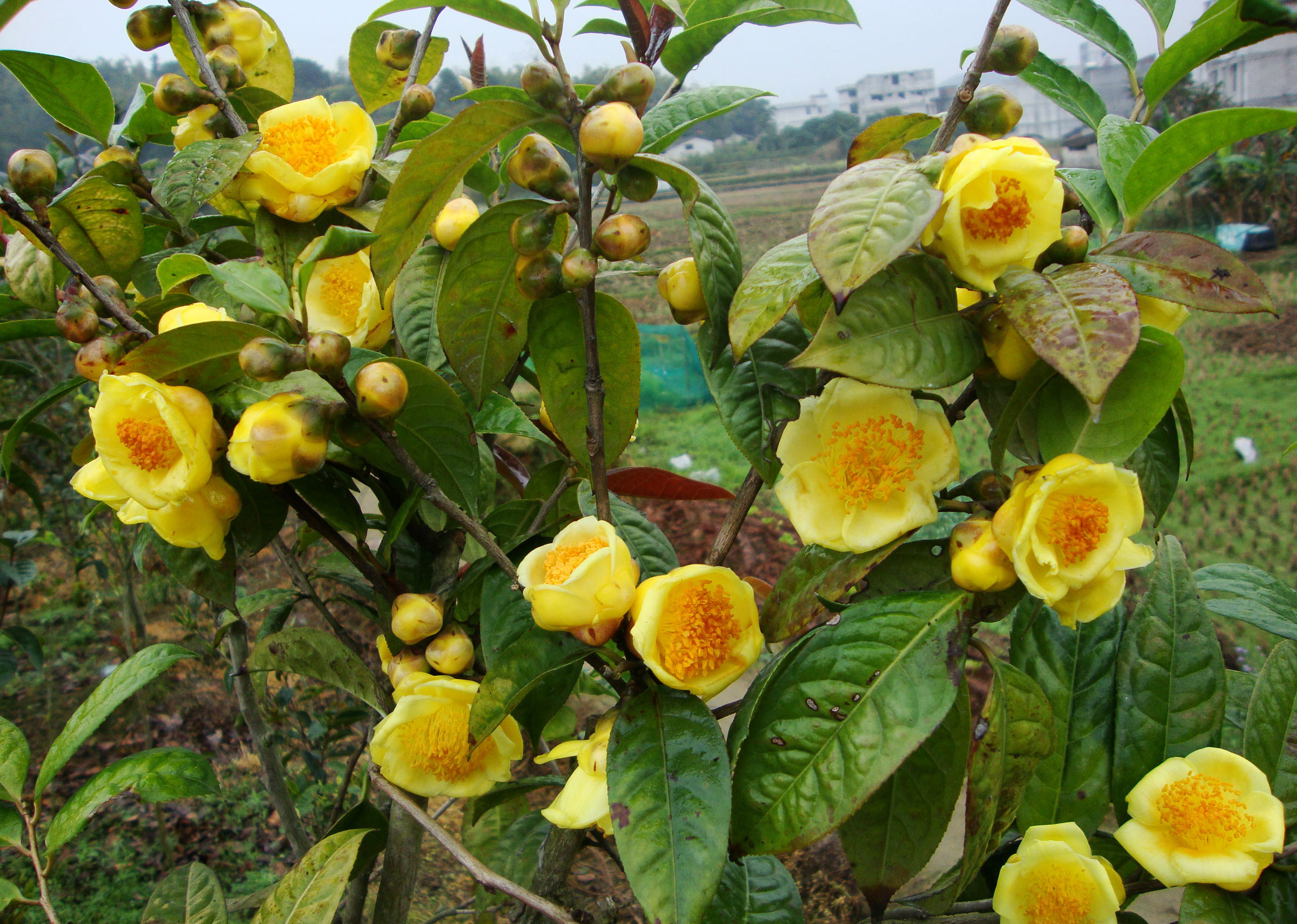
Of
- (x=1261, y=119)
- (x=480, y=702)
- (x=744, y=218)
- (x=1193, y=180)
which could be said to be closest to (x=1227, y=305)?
(x=1261, y=119)

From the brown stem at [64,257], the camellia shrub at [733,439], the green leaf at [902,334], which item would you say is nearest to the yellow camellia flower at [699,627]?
the camellia shrub at [733,439]

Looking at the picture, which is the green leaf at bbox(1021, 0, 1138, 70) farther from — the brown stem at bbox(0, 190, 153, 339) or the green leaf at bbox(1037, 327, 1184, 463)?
the brown stem at bbox(0, 190, 153, 339)

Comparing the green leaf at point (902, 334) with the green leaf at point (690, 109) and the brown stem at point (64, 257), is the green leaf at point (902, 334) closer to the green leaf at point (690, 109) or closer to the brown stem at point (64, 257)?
the green leaf at point (690, 109)

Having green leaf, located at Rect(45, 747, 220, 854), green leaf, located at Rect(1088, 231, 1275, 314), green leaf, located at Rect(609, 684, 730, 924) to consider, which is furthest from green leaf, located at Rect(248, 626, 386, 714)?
green leaf, located at Rect(1088, 231, 1275, 314)

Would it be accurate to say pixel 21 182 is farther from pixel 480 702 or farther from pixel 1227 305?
pixel 1227 305

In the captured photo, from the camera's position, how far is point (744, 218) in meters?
2.25

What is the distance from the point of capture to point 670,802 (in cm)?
35

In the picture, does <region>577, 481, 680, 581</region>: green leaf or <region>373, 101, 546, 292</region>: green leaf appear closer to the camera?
<region>373, 101, 546, 292</region>: green leaf

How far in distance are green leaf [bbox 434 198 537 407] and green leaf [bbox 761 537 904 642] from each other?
17 cm

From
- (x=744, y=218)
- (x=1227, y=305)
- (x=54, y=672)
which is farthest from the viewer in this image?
(x=744, y=218)

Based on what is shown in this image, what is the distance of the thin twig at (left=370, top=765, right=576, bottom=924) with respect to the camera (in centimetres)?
40

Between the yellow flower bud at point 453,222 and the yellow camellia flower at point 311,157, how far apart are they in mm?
52

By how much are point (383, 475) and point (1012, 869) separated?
1.45 feet

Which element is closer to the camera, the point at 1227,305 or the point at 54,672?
the point at 1227,305
